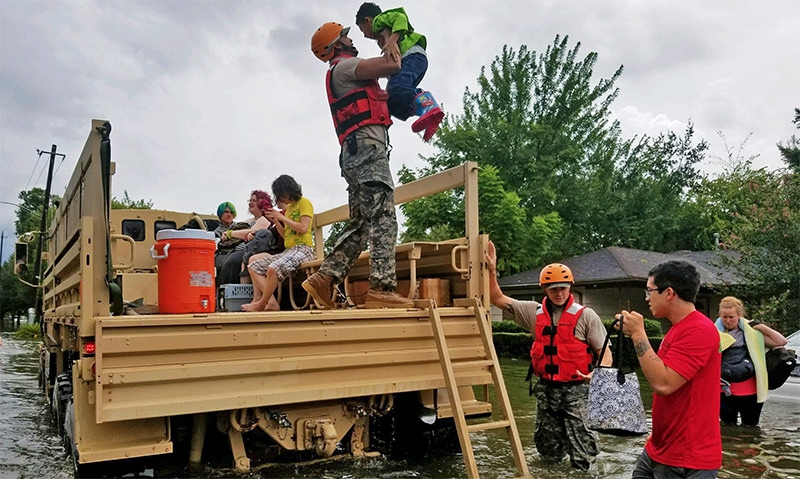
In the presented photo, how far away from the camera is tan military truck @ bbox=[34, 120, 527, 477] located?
11.1ft

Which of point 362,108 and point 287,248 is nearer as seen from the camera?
point 362,108

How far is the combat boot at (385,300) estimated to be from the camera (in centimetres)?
451

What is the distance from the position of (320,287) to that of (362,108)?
4.05ft

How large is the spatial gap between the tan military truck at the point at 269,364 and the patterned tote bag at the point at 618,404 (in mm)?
770

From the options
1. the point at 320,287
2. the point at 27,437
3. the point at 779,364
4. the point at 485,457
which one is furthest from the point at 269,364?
the point at 779,364

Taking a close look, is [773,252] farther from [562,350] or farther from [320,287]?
[320,287]

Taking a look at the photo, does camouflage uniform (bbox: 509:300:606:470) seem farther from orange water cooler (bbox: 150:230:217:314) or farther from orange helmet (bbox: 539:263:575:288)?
orange water cooler (bbox: 150:230:217:314)

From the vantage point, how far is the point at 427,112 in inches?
183

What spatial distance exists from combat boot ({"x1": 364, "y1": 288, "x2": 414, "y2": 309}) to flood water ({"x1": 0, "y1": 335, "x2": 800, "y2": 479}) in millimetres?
1048

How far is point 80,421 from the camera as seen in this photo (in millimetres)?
3350


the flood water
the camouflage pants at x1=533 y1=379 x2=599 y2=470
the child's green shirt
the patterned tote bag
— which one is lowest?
the flood water

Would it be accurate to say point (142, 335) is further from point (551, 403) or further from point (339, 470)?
point (551, 403)

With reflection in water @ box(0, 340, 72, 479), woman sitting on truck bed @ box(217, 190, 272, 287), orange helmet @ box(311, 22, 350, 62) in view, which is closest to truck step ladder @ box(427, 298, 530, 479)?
orange helmet @ box(311, 22, 350, 62)

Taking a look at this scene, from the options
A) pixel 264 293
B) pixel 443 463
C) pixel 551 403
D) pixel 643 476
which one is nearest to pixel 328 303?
pixel 264 293
